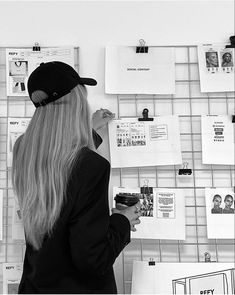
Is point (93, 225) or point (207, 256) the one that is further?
point (207, 256)

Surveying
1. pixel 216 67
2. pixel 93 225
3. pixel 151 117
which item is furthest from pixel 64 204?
pixel 216 67

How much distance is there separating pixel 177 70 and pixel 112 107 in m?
0.29

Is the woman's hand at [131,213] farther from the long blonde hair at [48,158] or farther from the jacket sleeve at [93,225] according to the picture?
the long blonde hair at [48,158]

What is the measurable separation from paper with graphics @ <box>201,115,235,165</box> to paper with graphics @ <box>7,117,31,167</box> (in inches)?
26.6

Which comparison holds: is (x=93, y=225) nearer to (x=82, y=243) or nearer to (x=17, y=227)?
(x=82, y=243)

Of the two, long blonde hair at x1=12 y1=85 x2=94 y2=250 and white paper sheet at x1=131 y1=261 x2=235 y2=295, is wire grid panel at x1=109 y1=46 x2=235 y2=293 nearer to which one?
white paper sheet at x1=131 y1=261 x2=235 y2=295

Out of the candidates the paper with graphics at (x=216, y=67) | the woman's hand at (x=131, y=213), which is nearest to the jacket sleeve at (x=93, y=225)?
the woman's hand at (x=131, y=213)

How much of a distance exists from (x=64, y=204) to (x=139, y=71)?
684mm

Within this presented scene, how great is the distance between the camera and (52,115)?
113cm

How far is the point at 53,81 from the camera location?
1137mm

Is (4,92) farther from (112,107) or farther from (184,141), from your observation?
(184,141)

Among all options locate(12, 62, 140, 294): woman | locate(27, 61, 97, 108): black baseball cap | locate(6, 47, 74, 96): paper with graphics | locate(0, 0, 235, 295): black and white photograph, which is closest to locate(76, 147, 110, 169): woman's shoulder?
locate(12, 62, 140, 294): woman

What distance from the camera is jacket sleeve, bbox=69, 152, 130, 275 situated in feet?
→ 3.29

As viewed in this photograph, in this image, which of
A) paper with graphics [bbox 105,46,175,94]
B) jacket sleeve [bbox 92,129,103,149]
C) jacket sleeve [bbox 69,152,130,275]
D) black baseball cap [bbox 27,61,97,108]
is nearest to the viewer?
jacket sleeve [bbox 69,152,130,275]
